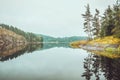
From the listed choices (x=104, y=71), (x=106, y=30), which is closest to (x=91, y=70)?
(x=104, y=71)

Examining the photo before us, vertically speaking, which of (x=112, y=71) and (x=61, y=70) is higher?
(x=112, y=71)

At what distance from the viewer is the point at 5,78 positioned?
958 inches

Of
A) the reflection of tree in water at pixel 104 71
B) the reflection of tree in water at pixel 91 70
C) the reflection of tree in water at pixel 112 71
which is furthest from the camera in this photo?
the reflection of tree in water at pixel 91 70

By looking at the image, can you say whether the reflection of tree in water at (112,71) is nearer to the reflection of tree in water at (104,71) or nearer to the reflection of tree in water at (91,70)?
the reflection of tree in water at (104,71)

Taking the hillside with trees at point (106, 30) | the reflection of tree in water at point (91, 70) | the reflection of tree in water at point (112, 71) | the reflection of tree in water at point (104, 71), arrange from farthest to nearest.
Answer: the hillside with trees at point (106, 30) < the reflection of tree in water at point (91, 70) < the reflection of tree in water at point (104, 71) < the reflection of tree in water at point (112, 71)

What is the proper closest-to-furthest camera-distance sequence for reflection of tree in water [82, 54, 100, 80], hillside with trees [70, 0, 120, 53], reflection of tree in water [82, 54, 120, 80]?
reflection of tree in water [82, 54, 120, 80]
reflection of tree in water [82, 54, 100, 80]
hillside with trees [70, 0, 120, 53]

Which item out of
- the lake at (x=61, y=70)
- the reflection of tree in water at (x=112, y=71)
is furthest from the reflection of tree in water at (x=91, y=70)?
the reflection of tree in water at (x=112, y=71)

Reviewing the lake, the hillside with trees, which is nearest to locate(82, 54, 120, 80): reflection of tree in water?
the lake

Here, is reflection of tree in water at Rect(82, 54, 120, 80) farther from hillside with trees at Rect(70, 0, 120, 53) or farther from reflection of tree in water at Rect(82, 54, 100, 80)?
hillside with trees at Rect(70, 0, 120, 53)

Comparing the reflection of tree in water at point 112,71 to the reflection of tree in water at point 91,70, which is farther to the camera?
the reflection of tree in water at point 91,70

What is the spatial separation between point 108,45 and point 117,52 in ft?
39.4

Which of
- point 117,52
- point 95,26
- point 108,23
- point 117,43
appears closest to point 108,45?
point 117,43

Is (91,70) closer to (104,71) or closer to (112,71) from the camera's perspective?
(104,71)

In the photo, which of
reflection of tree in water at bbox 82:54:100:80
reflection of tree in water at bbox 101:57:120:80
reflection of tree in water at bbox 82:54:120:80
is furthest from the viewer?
reflection of tree in water at bbox 82:54:100:80
